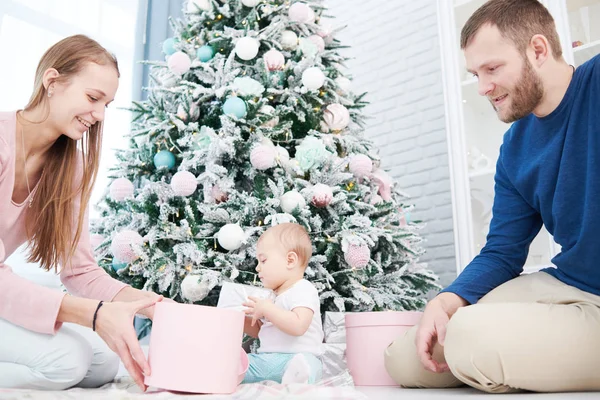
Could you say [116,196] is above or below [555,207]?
above

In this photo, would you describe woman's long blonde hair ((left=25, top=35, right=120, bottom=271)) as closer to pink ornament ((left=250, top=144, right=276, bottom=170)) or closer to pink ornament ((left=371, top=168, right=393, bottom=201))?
pink ornament ((left=250, top=144, right=276, bottom=170))

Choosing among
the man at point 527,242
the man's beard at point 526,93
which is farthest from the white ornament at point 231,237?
the man's beard at point 526,93

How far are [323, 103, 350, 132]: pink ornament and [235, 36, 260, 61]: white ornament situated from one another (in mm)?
352

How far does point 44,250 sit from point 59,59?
43cm

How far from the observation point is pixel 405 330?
1353 millimetres

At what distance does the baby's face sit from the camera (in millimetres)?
1391

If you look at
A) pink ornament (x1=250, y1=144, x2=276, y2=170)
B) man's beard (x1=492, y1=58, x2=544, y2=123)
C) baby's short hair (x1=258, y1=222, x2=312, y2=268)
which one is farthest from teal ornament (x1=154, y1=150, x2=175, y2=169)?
man's beard (x1=492, y1=58, x2=544, y2=123)

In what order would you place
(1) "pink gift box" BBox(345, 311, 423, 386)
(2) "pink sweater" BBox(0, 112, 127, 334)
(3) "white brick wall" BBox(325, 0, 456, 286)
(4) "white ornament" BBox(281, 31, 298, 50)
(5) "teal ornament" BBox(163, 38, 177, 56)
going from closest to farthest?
(2) "pink sweater" BBox(0, 112, 127, 334)
(1) "pink gift box" BBox(345, 311, 423, 386)
(4) "white ornament" BBox(281, 31, 298, 50)
(5) "teal ornament" BBox(163, 38, 177, 56)
(3) "white brick wall" BBox(325, 0, 456, 286)

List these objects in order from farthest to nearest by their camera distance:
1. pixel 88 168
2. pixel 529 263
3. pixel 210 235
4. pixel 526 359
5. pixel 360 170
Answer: pixel 529 263, pixel 360 170, pixel 210 235, pixel 88 168, pixel 526 359

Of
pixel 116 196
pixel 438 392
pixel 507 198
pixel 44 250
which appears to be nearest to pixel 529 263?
pixel 507 198

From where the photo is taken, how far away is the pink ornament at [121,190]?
1937 millimetres

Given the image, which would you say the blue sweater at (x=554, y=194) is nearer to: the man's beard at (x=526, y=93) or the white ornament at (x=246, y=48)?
the man's beard at (x=526, y=93)

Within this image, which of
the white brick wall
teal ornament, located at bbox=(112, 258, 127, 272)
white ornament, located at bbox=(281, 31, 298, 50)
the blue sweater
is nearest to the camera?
the blue sweater

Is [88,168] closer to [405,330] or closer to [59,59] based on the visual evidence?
[59,59]
